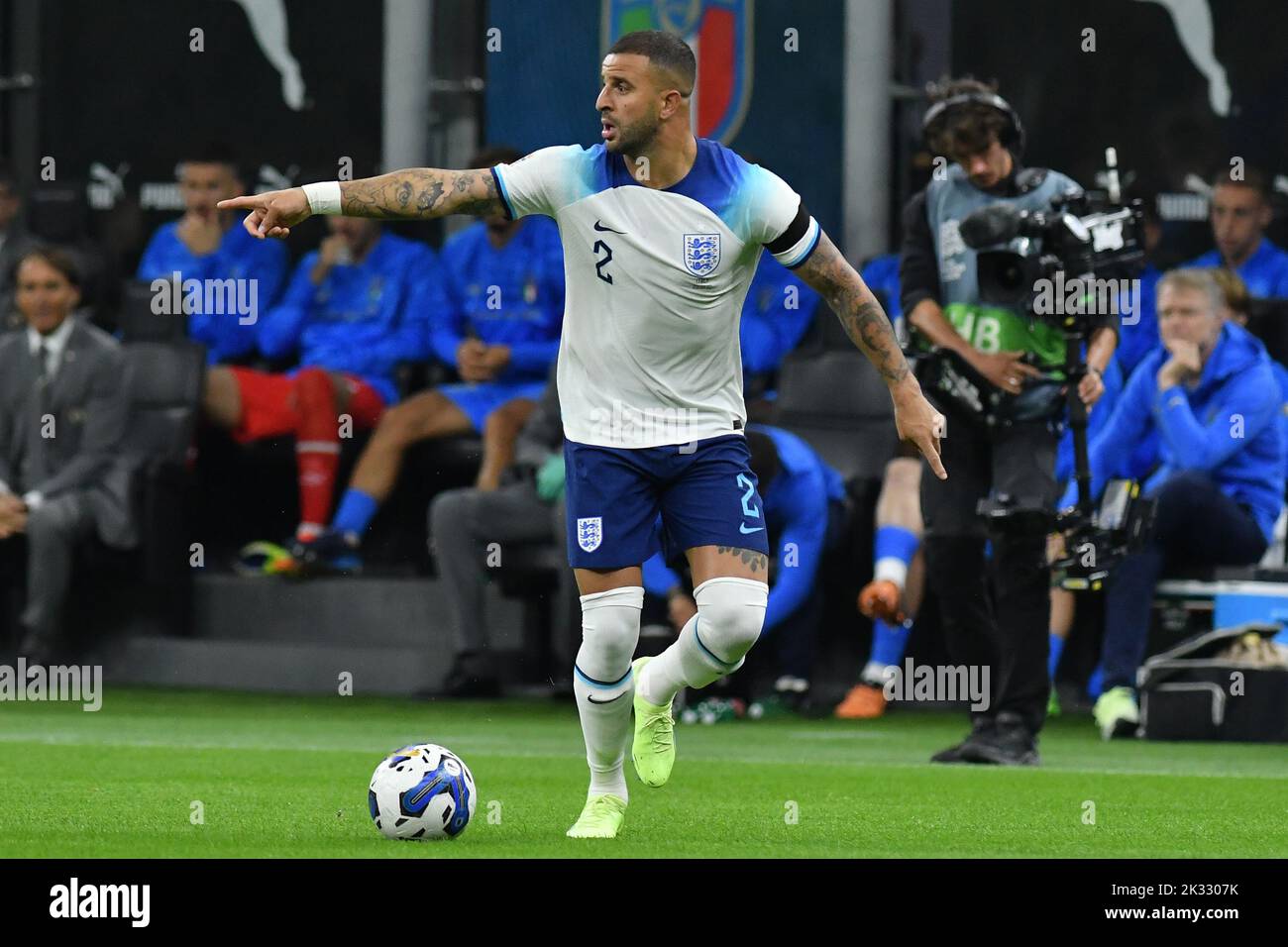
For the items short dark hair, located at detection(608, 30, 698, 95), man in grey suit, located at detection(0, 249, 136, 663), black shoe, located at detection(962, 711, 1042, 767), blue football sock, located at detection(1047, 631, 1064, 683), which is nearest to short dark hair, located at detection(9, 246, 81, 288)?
man in grey suit, located at detection(0, 249, 136, 663)

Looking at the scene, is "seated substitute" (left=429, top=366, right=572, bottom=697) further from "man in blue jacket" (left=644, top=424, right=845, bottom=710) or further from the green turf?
"man in blue jacket" (left=644, top=424, right=845, bottom=710)

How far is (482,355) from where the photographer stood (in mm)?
13648

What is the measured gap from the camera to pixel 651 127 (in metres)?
7.10

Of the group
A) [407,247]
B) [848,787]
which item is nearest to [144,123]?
[407,247]

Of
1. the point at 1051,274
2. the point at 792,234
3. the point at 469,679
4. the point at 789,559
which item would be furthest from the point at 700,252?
the point at 469,679

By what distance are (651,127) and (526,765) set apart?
3.39 meters

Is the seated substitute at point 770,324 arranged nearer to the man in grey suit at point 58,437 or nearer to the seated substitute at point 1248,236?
the seated substitute at point 1248,236

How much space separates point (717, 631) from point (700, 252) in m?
1.02

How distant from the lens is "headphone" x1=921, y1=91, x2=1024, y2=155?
31.9ft

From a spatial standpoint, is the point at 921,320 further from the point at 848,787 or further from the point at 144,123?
the point at 144,123

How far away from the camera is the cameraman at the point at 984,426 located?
9617mm

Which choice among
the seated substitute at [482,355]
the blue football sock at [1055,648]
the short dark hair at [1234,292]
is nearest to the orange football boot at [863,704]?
the blue football sock at [1055,648]

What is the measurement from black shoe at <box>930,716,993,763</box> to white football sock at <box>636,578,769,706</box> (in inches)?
101

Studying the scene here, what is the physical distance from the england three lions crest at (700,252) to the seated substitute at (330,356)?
701cm
